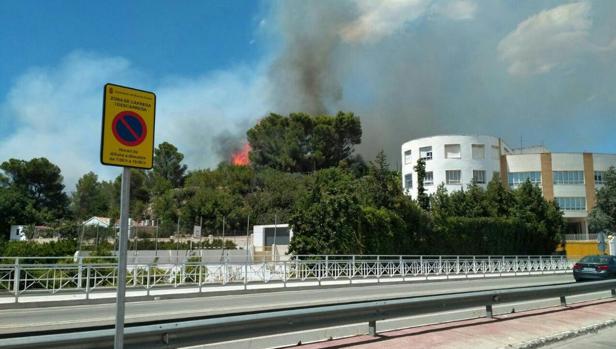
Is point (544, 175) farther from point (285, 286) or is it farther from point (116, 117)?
point (116, 117)

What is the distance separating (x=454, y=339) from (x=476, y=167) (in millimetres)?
72029

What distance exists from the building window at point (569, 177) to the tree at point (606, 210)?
20636 mm

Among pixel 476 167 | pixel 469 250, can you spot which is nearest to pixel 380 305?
pixel 469 250

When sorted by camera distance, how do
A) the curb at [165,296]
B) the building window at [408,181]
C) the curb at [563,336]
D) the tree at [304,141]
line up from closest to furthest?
the curb at [563,336] → the curb at [165,296] → the building window at [408,181] → the tree at [304,141]

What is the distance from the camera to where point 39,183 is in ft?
268

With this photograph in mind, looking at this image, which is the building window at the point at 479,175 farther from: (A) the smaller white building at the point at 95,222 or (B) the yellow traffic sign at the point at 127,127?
(B) the yellow traffic sign at the point at 127,127

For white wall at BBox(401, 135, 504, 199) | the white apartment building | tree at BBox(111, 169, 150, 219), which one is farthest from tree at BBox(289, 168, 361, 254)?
tree at BBox(111, 169, 150, 219)

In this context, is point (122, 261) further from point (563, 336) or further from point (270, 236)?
point (270, 236)

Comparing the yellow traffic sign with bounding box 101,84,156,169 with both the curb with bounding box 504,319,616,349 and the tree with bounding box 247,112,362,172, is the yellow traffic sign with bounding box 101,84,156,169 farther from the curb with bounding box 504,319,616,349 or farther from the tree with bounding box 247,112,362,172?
the tree with bounding box 247,112,362,172

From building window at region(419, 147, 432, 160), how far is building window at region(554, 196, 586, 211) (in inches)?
726

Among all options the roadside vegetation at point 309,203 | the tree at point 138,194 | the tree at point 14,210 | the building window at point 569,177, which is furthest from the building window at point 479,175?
the tree at point 14,210

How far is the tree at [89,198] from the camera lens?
3957 inches

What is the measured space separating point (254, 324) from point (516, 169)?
78666mm

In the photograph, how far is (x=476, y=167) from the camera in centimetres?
7706
